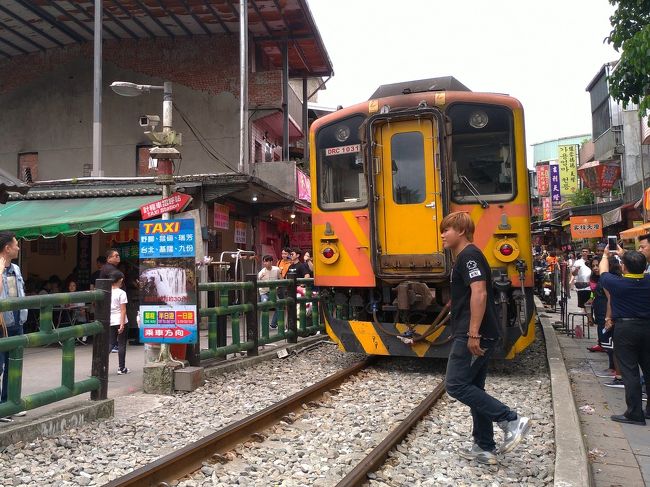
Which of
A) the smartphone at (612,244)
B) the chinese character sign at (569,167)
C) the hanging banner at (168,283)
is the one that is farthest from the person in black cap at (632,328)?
the chinese character sign at (569,167)

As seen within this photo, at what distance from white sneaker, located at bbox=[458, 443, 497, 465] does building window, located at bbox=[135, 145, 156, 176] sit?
1532 cm

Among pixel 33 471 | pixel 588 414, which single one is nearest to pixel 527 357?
pixel 588 414

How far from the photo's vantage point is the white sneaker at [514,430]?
155 inches

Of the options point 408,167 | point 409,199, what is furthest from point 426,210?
point 408,167

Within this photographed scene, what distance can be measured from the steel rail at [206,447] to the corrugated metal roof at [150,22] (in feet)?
44.0

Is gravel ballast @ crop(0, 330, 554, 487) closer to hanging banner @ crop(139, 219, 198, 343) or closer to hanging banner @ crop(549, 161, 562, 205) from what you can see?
hanging banner @ crop(139, 219, 198, 343)

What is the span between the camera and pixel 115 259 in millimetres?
7996

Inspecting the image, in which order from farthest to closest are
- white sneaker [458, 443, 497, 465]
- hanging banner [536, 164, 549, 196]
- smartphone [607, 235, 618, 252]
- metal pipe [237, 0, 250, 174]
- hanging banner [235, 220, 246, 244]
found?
hanging banner [536, 164, 549, 196] → hanging banner [235, 220, 246, 244] → metal pipe [237, 0, 250, 174] → smartphone [607, 235, 618, 252] → white sneaker [458, 443, 497, 465]

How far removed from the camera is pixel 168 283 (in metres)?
6.55

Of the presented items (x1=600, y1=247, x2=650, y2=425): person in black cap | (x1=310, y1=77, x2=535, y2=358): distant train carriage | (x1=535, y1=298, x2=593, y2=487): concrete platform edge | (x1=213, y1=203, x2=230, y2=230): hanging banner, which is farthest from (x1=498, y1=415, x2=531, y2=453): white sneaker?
(x1=213, y1=203, x2=230, y2=230): hanging banner

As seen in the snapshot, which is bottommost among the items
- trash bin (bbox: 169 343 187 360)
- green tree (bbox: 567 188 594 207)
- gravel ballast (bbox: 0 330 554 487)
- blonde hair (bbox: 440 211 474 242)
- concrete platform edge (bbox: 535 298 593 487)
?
gravel ballast (bbox: 0 330 554 487)

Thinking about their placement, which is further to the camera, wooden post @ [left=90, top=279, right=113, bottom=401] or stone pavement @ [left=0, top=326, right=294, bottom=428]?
stone pavement @ [left=0, top=326, right=294, bottom=428]

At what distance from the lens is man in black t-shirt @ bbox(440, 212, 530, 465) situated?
3.85m

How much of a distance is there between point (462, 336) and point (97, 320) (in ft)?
11.2
